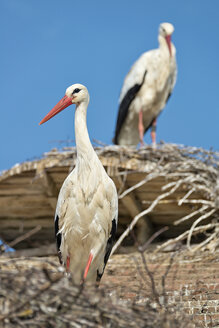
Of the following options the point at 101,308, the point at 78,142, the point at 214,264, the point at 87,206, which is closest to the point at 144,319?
the point at 101,308

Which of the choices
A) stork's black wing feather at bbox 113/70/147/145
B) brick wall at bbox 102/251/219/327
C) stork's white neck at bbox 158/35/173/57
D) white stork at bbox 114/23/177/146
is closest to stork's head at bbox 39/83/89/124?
brick wall at bbox 102/251/219/327

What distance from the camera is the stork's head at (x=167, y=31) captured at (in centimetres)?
995

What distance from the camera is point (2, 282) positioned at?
303 centimetres

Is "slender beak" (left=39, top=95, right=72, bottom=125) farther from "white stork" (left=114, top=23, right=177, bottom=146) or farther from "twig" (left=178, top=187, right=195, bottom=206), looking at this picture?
"white stork" (left=114, top=23, right=177, bottom=146)

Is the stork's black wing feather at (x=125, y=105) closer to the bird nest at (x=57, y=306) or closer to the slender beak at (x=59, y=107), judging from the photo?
the slender beak at (x=59, y=107)

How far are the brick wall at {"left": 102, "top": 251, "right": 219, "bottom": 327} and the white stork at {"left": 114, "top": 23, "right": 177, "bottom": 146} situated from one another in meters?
2.49

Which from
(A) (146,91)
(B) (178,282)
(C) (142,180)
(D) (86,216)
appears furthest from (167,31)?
(D) (86,216)

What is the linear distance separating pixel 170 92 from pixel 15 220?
288 centimetres

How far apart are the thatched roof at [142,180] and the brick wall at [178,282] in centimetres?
69

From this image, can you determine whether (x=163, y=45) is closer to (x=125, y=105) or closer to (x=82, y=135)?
(x=125, y=105)

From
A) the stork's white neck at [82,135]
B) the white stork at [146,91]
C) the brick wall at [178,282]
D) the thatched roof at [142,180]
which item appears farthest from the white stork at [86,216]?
the white stork at [146,91]

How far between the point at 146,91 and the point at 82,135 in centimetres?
436

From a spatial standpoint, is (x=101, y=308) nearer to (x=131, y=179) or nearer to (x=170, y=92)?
(x=131, y=179)

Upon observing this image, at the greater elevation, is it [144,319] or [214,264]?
[144,319]
